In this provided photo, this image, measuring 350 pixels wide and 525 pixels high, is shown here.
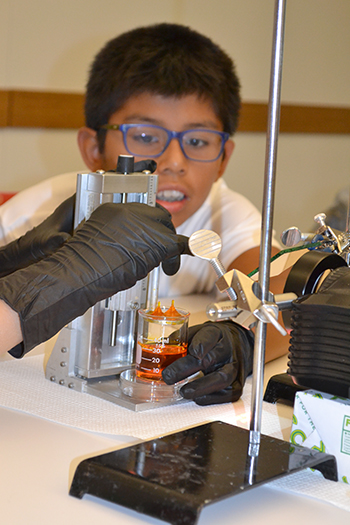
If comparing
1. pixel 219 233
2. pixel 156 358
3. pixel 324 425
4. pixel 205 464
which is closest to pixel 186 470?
pixel 205 464

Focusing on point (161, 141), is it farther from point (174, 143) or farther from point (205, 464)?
point (205, 464)

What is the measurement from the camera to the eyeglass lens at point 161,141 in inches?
61.2

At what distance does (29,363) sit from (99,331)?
A: 0.17 meters

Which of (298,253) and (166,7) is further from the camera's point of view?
(166,7)

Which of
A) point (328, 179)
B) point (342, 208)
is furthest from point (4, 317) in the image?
point (328, 179)

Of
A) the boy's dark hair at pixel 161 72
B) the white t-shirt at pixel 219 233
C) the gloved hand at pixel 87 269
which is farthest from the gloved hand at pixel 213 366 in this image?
the boy's dark hair at pixel 161 72

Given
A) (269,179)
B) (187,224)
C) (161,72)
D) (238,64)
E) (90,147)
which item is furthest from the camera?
(238,64)

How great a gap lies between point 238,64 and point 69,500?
3158mm

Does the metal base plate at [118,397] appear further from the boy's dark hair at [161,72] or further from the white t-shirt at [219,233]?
the boy's dark hair at [161,72]

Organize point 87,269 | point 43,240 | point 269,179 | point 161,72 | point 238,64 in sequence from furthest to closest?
point 238,64 < point 161,72 < point 43,240 < point 87,269 < point 269,179

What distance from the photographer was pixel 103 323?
0.90 meters

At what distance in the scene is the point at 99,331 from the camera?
2.93 feet

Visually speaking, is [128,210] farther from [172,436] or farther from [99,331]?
[172,436]

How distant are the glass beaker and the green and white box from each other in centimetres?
23
